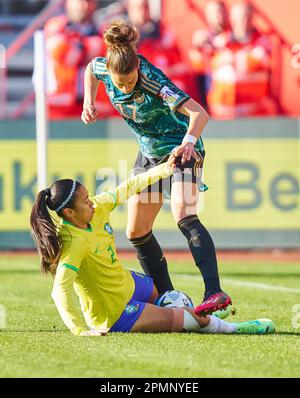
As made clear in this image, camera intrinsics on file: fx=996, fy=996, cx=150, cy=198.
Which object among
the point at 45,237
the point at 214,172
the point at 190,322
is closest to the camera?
the point at 45,237

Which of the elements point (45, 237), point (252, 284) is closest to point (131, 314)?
point (45, 237)

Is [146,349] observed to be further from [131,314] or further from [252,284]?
[252,284]

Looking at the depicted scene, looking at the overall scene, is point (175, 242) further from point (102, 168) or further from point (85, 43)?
point (85, 43)

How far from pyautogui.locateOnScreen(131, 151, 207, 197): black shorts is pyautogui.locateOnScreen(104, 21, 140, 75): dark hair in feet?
2.41

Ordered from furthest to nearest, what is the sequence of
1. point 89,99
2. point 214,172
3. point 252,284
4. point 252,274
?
point 214,172
point 252,274
point 252,284
point 89,99

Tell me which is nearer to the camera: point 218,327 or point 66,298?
point 66,298

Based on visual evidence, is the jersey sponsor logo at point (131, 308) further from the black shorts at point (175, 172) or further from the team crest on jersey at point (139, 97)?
the team crest on jersey at point (139, 97)

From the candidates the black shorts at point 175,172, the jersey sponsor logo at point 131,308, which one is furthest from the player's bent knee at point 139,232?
the jersey sponsor logo at point 131,308

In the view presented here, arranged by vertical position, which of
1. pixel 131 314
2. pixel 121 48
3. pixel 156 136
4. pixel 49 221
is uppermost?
pixel 121 48

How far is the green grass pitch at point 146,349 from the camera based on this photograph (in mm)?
5098

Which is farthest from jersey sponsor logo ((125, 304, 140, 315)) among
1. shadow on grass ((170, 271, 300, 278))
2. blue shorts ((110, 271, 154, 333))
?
shadow on grass ((170, 271, 300, 278))

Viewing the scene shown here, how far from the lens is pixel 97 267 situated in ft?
20.5

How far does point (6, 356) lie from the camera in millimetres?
5598

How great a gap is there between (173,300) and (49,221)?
1027 millimetres
